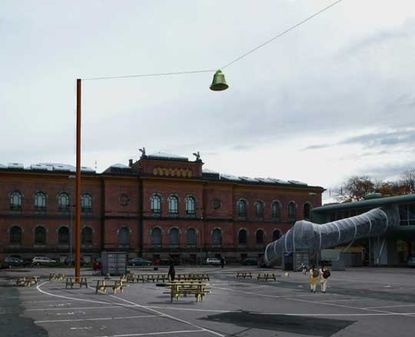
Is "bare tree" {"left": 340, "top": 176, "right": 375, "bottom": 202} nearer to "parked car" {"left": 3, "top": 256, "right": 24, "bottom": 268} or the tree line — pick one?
the tree line

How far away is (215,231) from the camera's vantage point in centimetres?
9538

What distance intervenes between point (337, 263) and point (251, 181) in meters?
40.7

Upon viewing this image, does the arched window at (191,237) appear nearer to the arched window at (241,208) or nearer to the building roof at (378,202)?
the arched window at (241,208)

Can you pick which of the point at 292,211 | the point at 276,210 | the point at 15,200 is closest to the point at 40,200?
the point at 15,200

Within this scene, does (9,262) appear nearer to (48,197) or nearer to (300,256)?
(48,197)

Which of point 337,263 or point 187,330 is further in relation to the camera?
point 337,263

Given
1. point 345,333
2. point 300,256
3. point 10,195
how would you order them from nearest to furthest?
point 345,333 < point 300,256 < point 10,195

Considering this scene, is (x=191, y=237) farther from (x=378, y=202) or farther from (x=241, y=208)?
(x=378, y=202)

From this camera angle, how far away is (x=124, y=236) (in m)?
88.5

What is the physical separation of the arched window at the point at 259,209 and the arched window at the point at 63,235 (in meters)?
32.2

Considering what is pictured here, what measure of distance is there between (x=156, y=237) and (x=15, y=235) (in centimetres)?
2056

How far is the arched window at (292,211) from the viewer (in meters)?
103

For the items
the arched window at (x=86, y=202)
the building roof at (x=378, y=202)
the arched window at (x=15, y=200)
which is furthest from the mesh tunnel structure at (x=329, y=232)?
the arched window at (x=15, y=200)

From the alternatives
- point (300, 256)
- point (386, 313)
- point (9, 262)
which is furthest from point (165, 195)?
point (386, 313)
